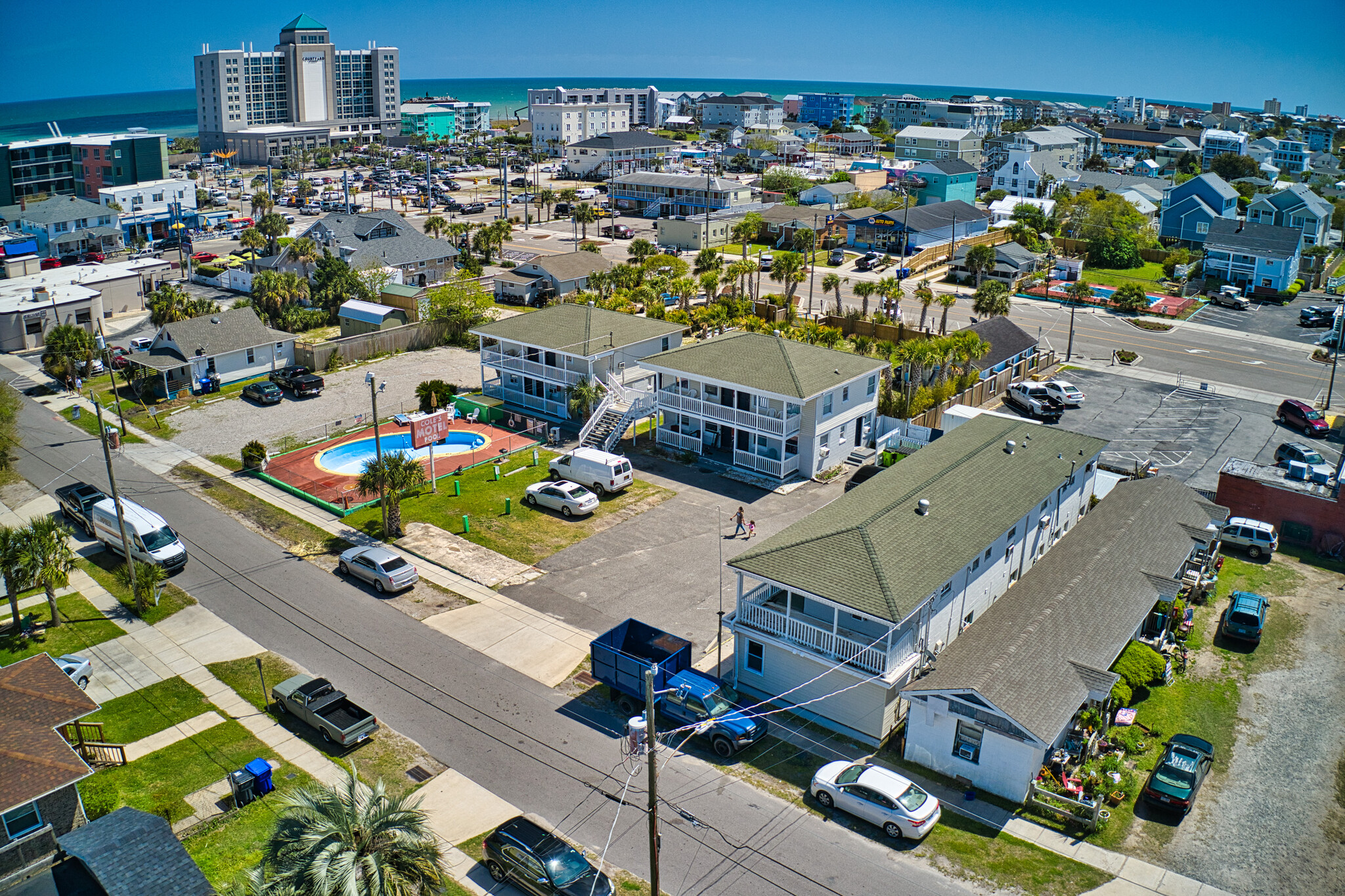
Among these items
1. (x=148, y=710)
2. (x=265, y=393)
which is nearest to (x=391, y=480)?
(x=148, y=710)

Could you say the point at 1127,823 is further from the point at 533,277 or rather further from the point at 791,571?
the point at 533,277

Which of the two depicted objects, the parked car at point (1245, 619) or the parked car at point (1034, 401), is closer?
the parked car at point (1245, 619)

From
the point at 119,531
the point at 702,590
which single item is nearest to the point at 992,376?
the point at 702,590

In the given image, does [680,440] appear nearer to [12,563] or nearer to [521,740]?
[521,740]

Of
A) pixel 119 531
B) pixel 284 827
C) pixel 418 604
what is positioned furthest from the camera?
pixel 119 531

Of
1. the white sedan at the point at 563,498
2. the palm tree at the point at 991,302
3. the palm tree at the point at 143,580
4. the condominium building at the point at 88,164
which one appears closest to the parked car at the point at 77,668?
the palm tree at the point at 143,580

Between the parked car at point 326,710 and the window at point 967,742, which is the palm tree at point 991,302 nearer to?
the window at point 967,742

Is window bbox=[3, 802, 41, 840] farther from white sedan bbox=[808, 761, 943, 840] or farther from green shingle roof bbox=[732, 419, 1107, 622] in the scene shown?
green shingle roof bbox=[732, 419, 1107, 622]
